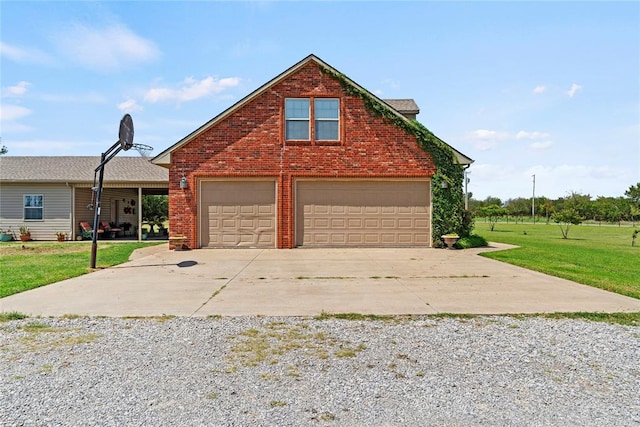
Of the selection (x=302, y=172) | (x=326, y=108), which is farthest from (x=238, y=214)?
(x=326, y=108)

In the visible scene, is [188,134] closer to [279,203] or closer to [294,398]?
[279,203]

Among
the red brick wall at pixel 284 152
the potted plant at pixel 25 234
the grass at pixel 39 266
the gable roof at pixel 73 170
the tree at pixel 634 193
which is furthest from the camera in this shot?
the tree at pixel 634 193

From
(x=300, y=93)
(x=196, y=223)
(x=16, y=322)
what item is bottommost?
(x=16, y=322)

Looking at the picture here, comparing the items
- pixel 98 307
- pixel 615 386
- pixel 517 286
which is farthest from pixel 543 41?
pixel 98 307

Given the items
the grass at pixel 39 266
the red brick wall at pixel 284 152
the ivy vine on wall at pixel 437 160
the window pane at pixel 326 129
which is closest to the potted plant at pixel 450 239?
the ivy vine on wall at pixel 437 160

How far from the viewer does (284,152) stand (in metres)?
14.9

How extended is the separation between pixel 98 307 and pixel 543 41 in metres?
12.8

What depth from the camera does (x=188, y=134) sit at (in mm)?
14703

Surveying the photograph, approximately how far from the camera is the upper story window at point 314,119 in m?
15.1

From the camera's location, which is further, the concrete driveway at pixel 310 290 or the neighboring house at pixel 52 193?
the neighboring house at pixel 52 193

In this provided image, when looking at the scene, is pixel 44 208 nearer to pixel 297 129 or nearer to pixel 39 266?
pixel 39 266

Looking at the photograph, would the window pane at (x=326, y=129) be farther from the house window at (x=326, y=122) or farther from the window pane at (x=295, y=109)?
the window pane at (x=295, y=109)

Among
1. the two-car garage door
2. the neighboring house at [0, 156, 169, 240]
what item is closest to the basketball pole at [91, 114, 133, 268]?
the two-car garage door

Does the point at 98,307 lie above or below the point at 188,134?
below
